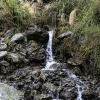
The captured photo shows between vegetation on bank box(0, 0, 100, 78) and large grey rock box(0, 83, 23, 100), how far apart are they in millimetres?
1966

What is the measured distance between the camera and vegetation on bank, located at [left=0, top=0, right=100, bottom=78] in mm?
8017

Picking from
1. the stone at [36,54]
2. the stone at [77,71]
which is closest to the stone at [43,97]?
the stone at [77,71]

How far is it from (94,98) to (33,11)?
461cm

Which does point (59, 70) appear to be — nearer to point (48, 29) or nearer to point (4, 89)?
point (4, 89)

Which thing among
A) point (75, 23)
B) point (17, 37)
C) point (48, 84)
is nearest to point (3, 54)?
point (17, 37)

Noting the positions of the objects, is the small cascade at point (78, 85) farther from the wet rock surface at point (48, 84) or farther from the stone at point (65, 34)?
the stone at point (65, 34)

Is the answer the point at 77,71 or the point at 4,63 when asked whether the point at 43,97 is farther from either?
the point at 4,63

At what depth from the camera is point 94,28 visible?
8.29m

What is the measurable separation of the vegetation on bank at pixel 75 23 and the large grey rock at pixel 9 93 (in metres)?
1.97

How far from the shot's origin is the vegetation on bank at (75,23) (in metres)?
8.02

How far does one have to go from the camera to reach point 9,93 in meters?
7.30

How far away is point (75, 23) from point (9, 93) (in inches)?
130

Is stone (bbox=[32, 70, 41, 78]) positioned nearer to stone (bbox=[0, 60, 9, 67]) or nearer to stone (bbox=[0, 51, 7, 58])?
stone (bbox=[0, 60, 9, 67])

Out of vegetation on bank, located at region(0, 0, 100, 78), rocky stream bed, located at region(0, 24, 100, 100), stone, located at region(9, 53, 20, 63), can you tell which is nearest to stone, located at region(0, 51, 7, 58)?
rocky stream bed, located at region(0, 24, 100, 100)
